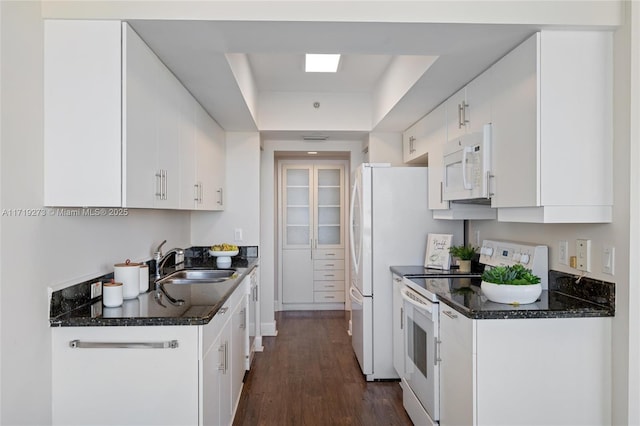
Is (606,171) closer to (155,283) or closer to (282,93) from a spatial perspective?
(155,283)

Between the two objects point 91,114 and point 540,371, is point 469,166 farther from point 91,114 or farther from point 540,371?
point 91,114

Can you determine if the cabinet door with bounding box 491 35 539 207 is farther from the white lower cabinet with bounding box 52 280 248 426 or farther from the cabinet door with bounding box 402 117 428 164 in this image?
the white lower cabinet with bounding box 52 280 248 426

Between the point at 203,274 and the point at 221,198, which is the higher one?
the point at 221,198

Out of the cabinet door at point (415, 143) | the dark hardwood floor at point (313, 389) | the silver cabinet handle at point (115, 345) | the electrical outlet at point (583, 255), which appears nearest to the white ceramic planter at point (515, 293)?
the electrical outlet at point (583, 255)

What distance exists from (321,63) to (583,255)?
2361 mm

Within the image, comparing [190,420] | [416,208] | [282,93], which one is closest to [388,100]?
[416,208]

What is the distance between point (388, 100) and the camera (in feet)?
11.3

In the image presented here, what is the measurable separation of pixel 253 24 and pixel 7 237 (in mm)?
1261

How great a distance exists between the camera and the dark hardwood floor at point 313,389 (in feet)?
9.18

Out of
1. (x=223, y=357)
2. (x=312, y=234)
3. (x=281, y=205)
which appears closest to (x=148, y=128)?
(x=223, y=357)

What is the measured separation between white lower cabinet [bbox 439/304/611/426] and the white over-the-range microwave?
753mm

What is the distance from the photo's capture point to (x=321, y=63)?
135 inches

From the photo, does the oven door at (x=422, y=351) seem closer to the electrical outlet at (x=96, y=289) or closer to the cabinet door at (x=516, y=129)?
the cabinet door at (x=516, y=129)

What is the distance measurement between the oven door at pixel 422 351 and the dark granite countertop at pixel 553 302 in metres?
0.17
